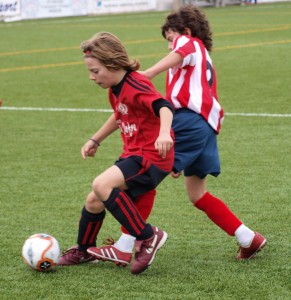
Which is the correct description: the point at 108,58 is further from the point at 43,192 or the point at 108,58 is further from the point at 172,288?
the point at 43,192

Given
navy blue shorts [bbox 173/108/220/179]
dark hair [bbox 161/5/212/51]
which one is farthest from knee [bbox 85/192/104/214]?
dark hair [bbox 161/5/212/51]

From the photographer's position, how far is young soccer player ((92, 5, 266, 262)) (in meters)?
5.07

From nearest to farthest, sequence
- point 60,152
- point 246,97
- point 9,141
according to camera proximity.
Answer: point 60,152
point 9,141
point 246,97

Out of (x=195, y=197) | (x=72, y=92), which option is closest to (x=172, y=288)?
(x=195, y=197)

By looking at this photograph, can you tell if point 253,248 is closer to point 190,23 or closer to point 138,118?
point 138,118

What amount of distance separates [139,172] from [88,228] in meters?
0.52

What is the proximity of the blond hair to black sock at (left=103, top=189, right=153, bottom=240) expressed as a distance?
0.68m

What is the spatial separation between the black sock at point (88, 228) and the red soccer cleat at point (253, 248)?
84 cm

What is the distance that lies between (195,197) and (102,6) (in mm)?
31737

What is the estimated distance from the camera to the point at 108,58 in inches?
186

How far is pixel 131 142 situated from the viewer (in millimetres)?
4852

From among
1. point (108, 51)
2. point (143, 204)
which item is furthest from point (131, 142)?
point (108, 51)

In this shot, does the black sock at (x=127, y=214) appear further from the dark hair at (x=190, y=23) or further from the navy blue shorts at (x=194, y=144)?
the dark hair at (x=190, y=23)

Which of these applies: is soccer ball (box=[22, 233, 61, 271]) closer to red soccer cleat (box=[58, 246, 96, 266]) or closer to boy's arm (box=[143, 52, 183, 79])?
red soccer cleat (box=[58, 246, 96, 266])
